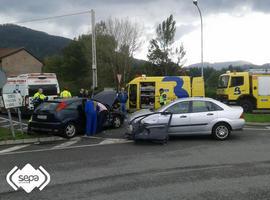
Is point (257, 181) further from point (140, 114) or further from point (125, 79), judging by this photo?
point (125, 79)

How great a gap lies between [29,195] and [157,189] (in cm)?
213

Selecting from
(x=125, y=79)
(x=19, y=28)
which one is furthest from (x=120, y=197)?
(x=19, y=28)

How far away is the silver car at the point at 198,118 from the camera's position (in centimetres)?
1350

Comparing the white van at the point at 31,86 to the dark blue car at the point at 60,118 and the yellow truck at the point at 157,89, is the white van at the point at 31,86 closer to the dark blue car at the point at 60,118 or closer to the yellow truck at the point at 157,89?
the yellow truck at the point at 157,89

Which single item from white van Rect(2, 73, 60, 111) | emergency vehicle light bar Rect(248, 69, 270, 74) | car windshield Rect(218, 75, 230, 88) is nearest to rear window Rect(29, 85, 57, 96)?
white van Rect(2, 73, 60, 111)

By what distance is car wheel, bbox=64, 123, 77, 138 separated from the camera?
15.0 m

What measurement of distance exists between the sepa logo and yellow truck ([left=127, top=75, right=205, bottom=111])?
17.0 metres

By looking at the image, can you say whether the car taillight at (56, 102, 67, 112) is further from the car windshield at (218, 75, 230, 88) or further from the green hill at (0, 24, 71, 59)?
the green hill at (0, 24, 71, 59)

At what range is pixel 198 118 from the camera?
535 inches

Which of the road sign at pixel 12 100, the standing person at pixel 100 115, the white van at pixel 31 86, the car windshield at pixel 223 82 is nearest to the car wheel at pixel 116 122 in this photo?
the standing person at pixel 100 115

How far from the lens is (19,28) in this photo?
114000mm

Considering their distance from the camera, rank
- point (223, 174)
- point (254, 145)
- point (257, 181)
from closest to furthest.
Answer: point (257, 181) < point (223, 174) < point (254, 145)

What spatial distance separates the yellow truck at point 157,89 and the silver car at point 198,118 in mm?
11560

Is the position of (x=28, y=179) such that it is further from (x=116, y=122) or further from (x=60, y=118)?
(x=116, y=122)
